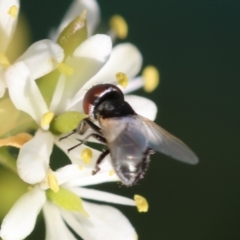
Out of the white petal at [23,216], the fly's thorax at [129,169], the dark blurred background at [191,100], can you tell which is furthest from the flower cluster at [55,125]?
the dark blurred background at [191,100]

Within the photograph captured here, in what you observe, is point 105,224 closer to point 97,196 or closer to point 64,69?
point 97,196

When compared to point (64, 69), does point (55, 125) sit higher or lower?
lower

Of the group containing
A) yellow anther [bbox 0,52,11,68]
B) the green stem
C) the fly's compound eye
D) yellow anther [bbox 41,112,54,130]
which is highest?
yellow anther [bbox 0,52,11,68]

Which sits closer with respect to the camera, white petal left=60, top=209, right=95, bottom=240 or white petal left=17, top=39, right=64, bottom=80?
white petal left=17, top=39, right=64, bottom=80

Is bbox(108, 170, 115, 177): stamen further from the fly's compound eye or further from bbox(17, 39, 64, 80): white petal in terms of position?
bbox(17, 39, 64, 80): white petal

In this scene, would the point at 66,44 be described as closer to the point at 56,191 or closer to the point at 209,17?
the point at 56,191

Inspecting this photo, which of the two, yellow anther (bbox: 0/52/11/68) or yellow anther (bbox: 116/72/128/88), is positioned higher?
yellow anther (bbox: 0/52/11/68)

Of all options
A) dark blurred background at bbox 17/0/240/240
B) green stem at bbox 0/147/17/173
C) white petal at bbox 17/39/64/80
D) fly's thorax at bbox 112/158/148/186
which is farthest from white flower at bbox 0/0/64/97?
dark blurred background at bbox 17/0/240/240

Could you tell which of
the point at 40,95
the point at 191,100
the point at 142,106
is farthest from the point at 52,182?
the point at 191,100
